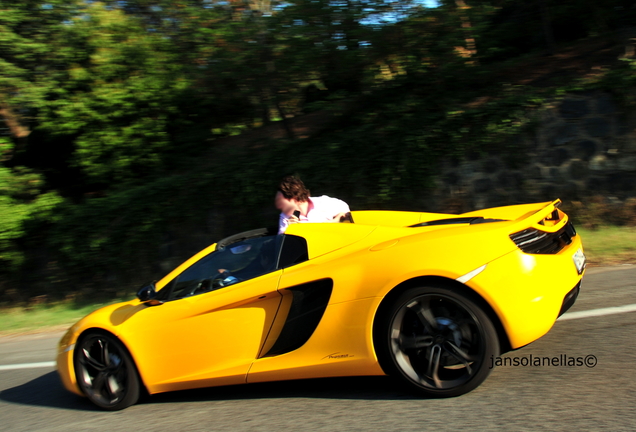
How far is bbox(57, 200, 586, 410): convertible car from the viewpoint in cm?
327

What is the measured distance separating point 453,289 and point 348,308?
66cm

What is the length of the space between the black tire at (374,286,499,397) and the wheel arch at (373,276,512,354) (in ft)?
0.07

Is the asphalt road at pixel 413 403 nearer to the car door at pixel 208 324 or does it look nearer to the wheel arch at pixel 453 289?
the car door at pixel 208 324

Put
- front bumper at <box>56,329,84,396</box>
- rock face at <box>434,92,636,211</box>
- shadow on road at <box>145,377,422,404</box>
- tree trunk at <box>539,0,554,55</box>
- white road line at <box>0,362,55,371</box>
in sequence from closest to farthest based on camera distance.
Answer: shadow on road at <box>145,377,422,404</box>, front bumper at <box>56,329,84,396</box>, white road line at <box>0,362,55,371</box>, rock face at <box>434,92,636,211</box>, tree trunk at <box>539,0,554,55</box>

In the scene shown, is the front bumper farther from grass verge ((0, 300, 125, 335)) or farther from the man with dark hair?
grass verge ((0, 300, 125, 335))

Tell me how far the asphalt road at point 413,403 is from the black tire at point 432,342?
0.14 metres

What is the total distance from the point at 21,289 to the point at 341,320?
372 inches

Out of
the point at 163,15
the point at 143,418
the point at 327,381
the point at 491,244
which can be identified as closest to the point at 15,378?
the point at 143,418

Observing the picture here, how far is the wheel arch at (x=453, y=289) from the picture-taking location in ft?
10.7

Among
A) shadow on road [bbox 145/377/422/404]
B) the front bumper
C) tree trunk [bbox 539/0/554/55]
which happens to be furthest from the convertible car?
tree trunk [bbox 539/0/554/55]

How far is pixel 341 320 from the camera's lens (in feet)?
11.5

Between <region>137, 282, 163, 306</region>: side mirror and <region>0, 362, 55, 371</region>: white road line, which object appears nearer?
<region>137, 282, 163, 306</region>: side mirror

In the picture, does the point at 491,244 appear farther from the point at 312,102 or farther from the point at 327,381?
the point at 312,102

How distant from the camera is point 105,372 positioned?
435 centimetres
